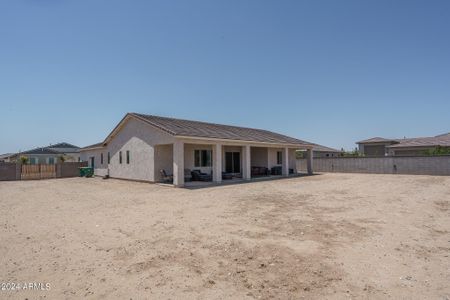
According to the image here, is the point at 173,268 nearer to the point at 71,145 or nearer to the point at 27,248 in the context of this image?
the point at 27,248

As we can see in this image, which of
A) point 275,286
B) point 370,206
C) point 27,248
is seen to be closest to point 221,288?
point 275,286

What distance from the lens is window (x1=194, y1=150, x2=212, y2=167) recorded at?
1956 cm

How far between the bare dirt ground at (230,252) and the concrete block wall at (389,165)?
55.0 feet

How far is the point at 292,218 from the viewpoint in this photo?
792 centimetres

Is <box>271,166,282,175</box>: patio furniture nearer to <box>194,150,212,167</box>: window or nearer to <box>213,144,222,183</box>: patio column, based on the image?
<box>194,150,212,167</box>: window

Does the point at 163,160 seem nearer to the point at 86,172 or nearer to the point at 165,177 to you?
the point at 165,177

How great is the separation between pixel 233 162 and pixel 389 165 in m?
14.7

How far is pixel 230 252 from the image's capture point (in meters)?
5.14

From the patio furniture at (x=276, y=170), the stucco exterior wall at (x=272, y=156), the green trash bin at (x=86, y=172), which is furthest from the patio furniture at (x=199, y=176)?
the green trash bin at (x=86, y=172)

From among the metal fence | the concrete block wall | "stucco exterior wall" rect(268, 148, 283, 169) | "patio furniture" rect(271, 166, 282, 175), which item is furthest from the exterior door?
the metal fence

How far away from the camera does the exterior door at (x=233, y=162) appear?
880 inches

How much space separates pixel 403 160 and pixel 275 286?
2569cm

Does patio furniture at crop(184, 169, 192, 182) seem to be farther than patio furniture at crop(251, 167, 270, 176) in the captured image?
No

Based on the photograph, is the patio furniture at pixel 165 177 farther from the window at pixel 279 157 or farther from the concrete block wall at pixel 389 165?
the concrete block wall at pixel 389 165
